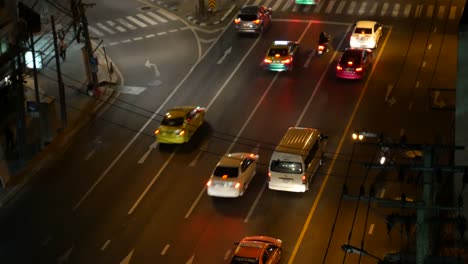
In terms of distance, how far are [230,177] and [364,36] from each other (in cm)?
1955

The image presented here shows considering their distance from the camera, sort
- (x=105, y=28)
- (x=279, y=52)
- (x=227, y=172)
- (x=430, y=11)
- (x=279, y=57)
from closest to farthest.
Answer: (x=227, y=172) → (x=279, y=57) → (x=279, y=52) → (x=430, y=11) → (x=105, y=28)

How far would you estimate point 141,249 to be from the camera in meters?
34.1

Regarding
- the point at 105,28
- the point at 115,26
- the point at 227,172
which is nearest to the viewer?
the point at 227,172

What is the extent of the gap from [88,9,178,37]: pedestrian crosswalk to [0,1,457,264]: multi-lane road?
0.51m

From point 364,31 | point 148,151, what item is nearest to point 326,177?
point 148,151

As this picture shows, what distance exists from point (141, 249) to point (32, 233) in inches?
217

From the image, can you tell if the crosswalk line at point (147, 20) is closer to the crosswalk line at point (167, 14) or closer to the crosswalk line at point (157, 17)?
the crosswalk line at point (157, 17)

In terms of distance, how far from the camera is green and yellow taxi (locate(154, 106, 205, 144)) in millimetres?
42062

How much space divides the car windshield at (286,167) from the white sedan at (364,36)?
59.4ft

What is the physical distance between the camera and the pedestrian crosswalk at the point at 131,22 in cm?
6067

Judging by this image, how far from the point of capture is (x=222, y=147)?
4228cm

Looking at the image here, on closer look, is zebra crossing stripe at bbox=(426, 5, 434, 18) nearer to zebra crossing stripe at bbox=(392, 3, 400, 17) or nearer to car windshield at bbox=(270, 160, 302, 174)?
zebra crossing stripe at bbox=(392, 3, 400, 17)

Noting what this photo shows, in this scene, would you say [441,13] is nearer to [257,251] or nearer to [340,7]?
[340,7]

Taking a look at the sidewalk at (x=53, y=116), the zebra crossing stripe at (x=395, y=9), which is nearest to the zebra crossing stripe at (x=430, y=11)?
the zebra crossing stripe at (x=395, y=9)
